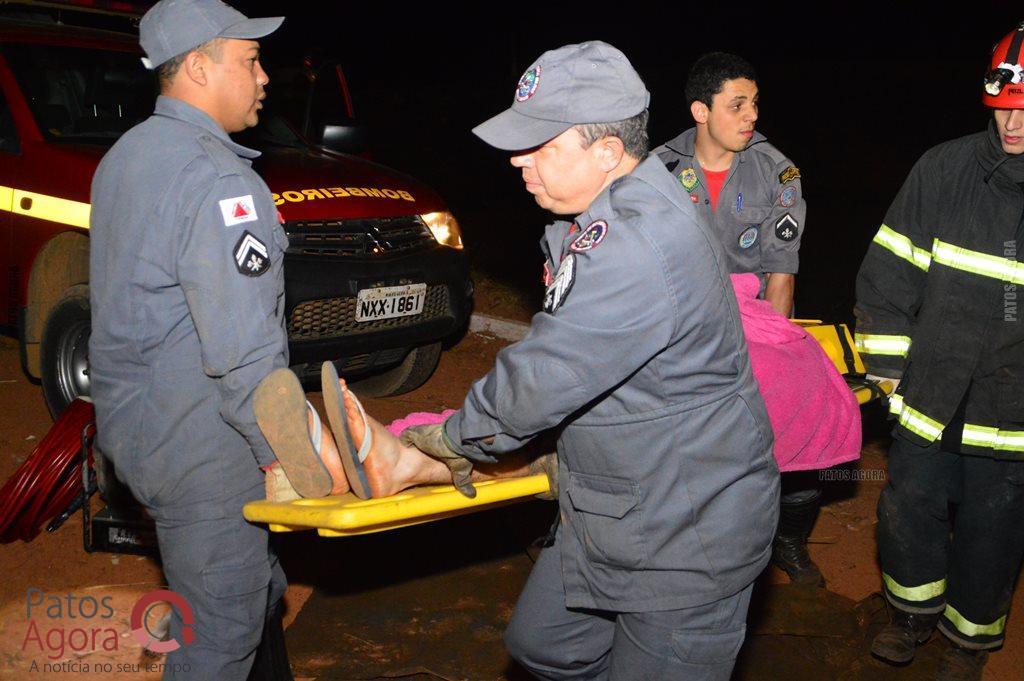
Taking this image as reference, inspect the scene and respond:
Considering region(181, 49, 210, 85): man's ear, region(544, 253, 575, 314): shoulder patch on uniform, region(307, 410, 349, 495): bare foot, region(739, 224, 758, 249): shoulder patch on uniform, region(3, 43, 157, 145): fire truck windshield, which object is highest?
region(181, 49, 210, 85): man's ear

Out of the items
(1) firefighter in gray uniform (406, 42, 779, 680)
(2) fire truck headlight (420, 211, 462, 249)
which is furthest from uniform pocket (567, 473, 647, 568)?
(2) fire truck headlight (420, 211, 462, 249)

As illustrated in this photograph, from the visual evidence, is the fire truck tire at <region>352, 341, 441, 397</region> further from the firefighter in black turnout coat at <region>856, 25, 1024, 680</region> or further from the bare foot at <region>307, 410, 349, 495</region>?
the bare foot at <region>307, 410, 349, 495</region>

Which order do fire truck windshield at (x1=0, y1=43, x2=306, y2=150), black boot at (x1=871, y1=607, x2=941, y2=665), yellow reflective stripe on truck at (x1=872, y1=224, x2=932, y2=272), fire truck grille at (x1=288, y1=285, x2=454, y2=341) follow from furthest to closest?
1. fire truck windshield at (x1=0, y1=43, x2=306, y2=150)
2. fire truck grille at (x1=288, y1=285, x2=454, y2=341)
3. black boot at (x1=871, y1=607, x2=941, y2=665)
4. yellow reflective stripe on truck at (x1=872, y1=224, x2=932, y2=272)

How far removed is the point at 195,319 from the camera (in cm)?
259

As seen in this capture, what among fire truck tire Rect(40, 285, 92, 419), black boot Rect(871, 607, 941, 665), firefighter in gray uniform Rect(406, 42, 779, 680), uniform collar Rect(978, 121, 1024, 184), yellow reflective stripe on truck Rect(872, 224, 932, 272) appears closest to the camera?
firefighter in gray uniform Rect(406, 42, 779, 680)

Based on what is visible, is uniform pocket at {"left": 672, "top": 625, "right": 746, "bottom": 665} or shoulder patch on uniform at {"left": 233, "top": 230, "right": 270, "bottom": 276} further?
shoulder patch on uniform at {"left": 233, "top": 230, "right": 270, "bottom": 276}

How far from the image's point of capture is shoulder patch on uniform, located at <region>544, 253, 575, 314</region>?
2238 millimetres

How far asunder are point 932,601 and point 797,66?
39.4ft

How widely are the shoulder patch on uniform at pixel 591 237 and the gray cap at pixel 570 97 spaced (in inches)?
9.9

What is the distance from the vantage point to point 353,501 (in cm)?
286

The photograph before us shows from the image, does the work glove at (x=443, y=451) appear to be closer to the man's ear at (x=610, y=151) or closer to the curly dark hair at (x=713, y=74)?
the man's ear at (x=610, y=151)

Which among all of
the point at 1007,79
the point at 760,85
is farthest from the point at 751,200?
the point at 760,85

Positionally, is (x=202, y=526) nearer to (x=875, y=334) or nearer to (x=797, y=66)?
(x=875, y=334)

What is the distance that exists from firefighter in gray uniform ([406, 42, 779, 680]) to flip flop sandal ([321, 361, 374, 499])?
322 millimetres
